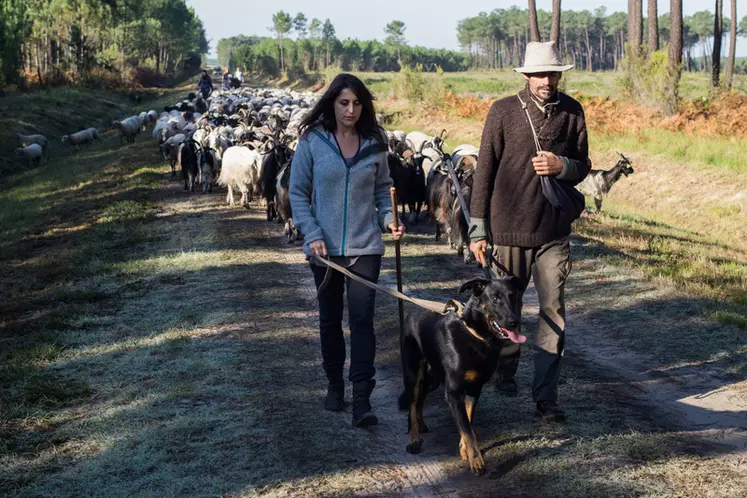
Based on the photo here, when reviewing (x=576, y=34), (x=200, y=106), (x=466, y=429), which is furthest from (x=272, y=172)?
(x=576, y=34)

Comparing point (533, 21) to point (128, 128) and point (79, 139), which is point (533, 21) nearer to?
point (128, 128)

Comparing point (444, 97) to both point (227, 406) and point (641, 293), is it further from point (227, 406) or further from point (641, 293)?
point (227, 406)

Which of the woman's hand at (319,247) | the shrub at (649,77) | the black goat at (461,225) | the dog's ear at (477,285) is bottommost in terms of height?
the black goat at (461,225)

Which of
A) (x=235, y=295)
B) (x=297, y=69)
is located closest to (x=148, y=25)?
(x=297, y=69)

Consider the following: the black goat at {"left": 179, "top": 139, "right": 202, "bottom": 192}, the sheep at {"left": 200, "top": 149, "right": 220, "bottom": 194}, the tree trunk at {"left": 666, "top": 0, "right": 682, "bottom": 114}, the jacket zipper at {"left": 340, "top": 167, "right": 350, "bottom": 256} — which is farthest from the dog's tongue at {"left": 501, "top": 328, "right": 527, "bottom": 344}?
the tree trunk at {"left": 666, "top": 0, "right": 682, "bottom": 114}

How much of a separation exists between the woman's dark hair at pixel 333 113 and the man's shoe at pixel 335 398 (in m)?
1.68

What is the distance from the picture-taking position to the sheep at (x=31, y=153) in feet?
90.6

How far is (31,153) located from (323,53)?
354 ft

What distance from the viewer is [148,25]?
9175 centimetres

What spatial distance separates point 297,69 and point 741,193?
95404 mm

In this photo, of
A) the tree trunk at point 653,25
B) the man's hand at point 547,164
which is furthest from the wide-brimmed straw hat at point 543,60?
the tree trunk at point 653,25

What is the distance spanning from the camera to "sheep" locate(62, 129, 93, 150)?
31.8 m

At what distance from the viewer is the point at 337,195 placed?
494 centimetres

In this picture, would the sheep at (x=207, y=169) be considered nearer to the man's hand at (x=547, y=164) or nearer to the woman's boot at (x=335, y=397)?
the woman's boot at (x=335, y=397)
